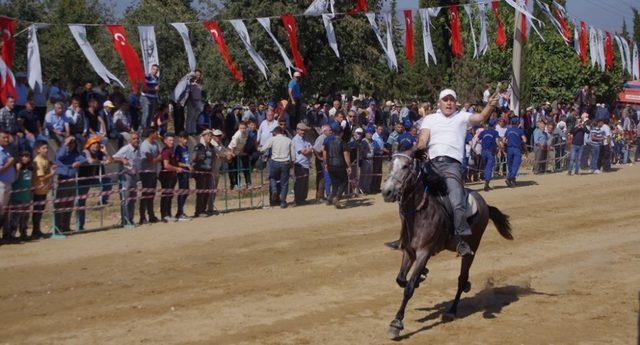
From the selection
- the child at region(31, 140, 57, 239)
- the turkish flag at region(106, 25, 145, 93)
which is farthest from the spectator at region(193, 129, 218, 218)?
the child at region(31, 140, 57, 239)

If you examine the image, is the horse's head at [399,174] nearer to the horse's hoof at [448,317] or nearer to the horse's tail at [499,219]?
the horse's hoof at [448,317]

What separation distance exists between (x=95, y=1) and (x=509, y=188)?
2173cm

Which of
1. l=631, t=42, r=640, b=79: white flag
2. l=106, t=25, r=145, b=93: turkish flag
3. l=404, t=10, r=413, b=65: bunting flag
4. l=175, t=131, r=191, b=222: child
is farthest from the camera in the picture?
l=631, t=42, r=640, b=79: white flag

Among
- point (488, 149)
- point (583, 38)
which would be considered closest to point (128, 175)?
point (488, 149)

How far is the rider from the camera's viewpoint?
1152cm

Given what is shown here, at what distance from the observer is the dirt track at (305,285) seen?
10.9 m

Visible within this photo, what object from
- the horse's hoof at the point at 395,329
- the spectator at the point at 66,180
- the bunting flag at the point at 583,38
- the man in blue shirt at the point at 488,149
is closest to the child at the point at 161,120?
the spectator at the point at 66,180

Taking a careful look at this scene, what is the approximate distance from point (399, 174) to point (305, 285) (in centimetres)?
343

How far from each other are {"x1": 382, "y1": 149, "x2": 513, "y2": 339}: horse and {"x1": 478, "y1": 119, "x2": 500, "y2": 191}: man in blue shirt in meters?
14.1

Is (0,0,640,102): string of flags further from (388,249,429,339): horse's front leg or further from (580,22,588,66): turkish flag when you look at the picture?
(388,249,429,339): horse's front leg

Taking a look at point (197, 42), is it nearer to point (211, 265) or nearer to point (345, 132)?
point (345, 132)

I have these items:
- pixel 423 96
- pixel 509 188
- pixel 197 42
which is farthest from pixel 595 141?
pixel 423 96

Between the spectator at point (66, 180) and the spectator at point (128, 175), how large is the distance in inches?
36.7

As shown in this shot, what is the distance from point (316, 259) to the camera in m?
Answer: 15.6
